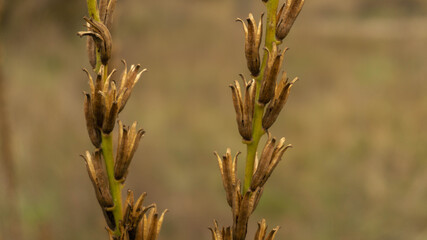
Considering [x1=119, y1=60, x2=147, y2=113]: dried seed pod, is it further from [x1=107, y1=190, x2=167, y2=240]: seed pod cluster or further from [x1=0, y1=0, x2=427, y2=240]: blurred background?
[x1=0, y1=0, x2=427, y2=240]: blurred background

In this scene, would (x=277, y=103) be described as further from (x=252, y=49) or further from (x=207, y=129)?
(x=207, y=129)

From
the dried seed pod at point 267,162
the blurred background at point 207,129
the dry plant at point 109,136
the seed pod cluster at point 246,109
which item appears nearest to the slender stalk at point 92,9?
the dry plant at point 109,136

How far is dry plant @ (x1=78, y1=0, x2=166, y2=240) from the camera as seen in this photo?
797 millimetres

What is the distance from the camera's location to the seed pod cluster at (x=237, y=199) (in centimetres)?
80

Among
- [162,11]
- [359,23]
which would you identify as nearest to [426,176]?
[162,11]

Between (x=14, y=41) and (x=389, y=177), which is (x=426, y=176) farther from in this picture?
(x=14, y=41)

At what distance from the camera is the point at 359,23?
19.6 meters

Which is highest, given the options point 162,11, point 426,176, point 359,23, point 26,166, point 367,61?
point 359,23

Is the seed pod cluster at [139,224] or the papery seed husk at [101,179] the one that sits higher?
the papery seed husk at [101,179]

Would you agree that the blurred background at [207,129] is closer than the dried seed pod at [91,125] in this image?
No

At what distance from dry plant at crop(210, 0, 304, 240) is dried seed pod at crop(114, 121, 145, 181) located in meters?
0.15

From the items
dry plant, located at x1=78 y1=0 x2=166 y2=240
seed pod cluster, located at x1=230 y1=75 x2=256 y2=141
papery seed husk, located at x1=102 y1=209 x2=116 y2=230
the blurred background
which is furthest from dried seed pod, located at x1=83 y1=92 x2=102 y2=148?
the blurred background

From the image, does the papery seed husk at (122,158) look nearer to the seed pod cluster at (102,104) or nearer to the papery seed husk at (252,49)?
the seed pod cluster at (102,104)

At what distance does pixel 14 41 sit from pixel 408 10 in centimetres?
1483
